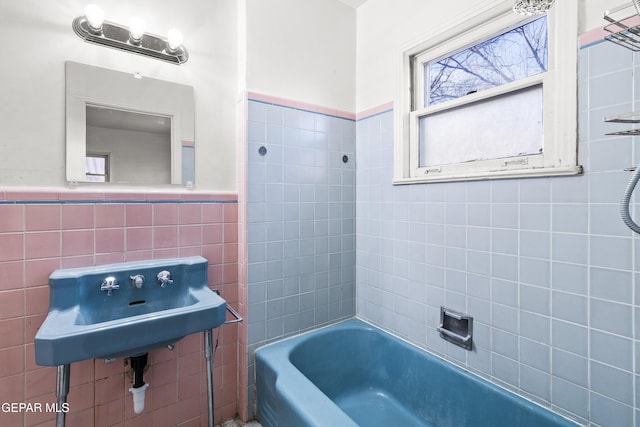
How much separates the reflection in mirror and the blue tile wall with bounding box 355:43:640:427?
52.8 inches

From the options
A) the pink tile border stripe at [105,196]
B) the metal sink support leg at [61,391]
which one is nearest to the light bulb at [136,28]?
the pink tile border stripe at [105,196]

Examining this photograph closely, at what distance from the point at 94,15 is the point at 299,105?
1.02 metres

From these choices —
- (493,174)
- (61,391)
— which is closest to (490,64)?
(493,174)

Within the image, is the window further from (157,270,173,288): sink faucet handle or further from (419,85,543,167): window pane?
(419,85,543,167): window pane

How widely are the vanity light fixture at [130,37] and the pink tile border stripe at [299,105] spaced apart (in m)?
0.39

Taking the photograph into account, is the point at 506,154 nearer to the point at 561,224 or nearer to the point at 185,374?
the point at 561,224

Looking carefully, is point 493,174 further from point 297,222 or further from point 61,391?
point 61,391

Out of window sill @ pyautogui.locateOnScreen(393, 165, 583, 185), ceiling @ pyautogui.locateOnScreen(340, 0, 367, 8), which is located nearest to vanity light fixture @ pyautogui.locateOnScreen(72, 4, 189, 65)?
ceiling @ pyautogui.locateOnScreen(340, 0, 367, 8)

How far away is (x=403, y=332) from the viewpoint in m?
1.76

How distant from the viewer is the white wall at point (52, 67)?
1198 millimetres

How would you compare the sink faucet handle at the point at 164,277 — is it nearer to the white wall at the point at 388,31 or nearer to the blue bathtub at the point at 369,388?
the blue bathtub at the point at 369,388

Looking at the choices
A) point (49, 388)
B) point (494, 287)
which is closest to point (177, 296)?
point (49, 388)

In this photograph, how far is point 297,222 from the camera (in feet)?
5.99

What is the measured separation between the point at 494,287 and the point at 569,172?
0.56m
